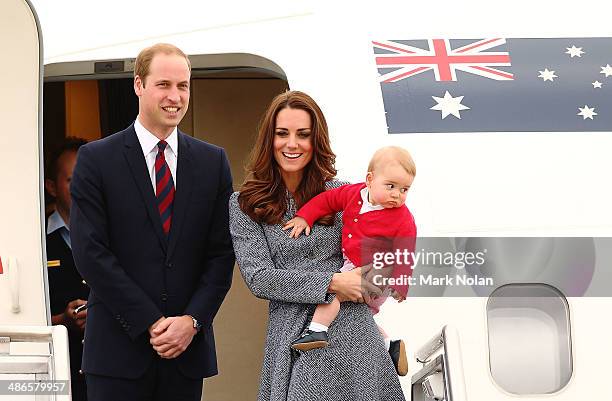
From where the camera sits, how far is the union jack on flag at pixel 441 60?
202 inches

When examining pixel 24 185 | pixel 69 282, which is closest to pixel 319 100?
pixel 24 185

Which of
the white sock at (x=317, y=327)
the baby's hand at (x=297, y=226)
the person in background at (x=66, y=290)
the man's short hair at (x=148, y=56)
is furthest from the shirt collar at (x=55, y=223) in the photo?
the white sock at (x=317, y=327)

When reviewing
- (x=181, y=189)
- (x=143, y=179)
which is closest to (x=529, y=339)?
(x=181, y=189)

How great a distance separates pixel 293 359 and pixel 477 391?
1.02 m

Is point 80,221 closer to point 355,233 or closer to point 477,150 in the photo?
point 355,233

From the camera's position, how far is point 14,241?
4.72m

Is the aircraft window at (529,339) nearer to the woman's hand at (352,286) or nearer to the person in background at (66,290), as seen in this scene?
the woman's hand at (352,286)

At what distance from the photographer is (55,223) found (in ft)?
19.9

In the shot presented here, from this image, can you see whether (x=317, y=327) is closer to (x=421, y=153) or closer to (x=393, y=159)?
(x=393, y=159)

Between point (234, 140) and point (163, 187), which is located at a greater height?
point (234, 140)

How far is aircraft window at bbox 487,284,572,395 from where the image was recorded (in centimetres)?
482

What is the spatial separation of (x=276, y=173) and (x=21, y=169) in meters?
1.12

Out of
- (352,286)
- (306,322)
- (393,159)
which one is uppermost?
(393,159)

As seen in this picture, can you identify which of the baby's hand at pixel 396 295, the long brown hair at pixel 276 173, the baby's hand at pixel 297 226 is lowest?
the baby's hand at pixel 396 295
